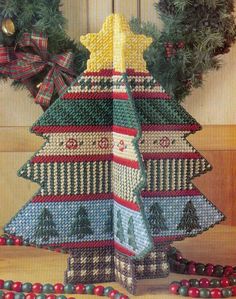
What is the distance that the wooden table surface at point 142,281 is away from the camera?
904 mm

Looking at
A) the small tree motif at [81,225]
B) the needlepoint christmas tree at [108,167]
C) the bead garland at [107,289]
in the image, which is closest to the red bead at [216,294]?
the bead garland at [107,289]

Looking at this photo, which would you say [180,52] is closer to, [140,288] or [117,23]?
[117,23]

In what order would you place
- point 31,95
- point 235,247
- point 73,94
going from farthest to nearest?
point 31,95
point 235,247
point 73,94

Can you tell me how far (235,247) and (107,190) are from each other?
14.0 inches

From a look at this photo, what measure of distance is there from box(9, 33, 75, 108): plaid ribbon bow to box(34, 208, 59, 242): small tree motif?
1.18ft

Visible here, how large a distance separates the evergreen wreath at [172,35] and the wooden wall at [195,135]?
0.12 meters

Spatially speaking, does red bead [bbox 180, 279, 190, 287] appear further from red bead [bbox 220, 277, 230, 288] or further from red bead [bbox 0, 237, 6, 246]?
red bead [bbox 0, 237, 6, 246]

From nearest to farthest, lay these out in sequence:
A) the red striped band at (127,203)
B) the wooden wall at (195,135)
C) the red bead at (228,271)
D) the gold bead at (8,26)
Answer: the red striped band at (127,203)
the red bead at (228,271)
the gold bead at (8,26)
the wooden wall at (195,135)

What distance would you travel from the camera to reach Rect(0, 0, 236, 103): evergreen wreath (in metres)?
1.16

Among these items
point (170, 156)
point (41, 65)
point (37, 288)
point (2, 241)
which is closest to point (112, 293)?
point (37, 288)

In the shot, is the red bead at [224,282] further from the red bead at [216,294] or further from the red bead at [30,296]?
the red bead at [30,296]

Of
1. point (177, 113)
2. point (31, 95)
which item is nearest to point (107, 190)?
point (177, 113)

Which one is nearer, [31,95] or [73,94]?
[73,94]

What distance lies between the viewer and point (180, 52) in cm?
118
